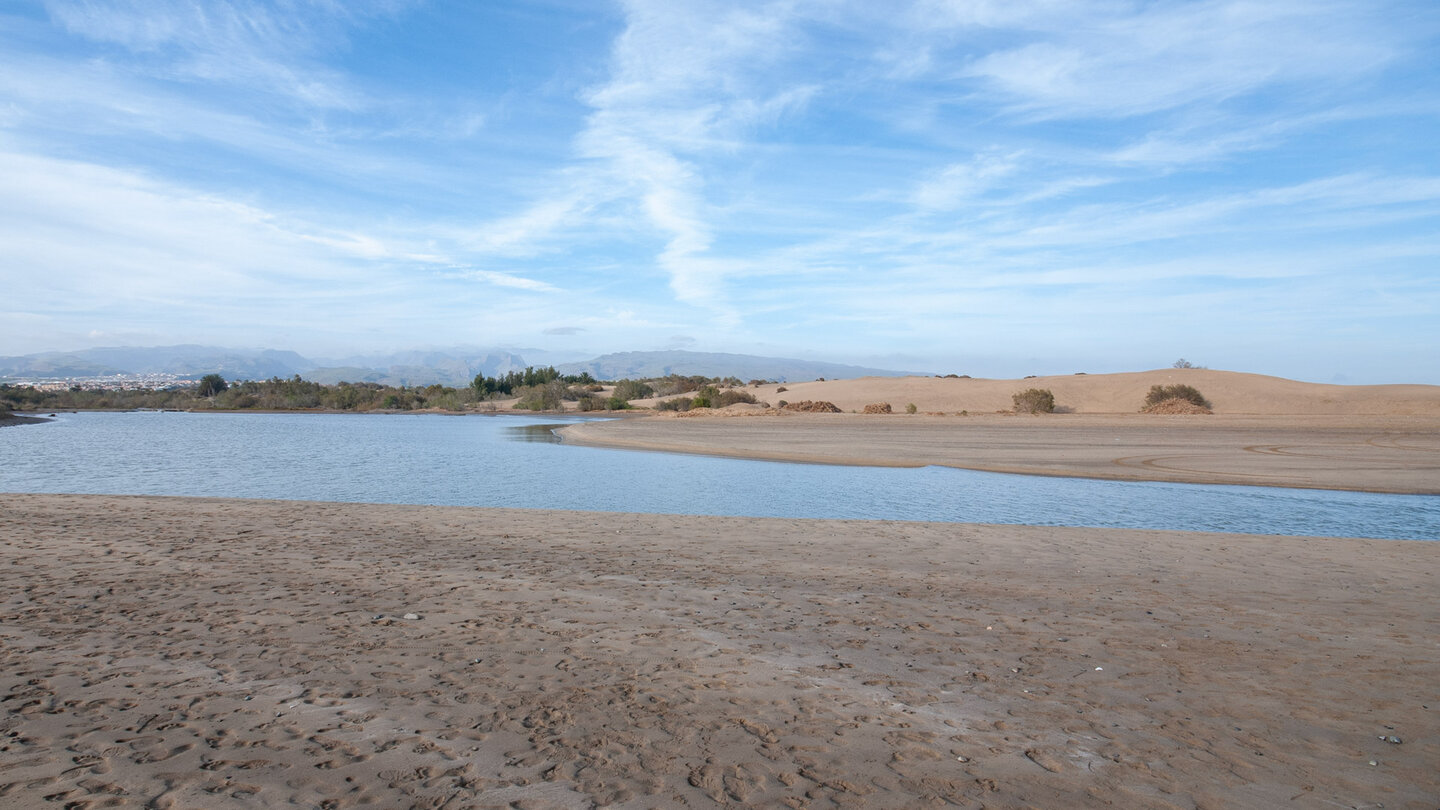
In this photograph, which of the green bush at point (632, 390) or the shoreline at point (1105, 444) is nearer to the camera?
the shoreline at point (1105, 444)

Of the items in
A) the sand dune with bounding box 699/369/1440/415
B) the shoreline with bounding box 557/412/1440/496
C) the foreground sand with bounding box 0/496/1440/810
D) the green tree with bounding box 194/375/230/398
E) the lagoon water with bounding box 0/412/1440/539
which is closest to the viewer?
the foreground sand with bounding box 0/496/1440/810

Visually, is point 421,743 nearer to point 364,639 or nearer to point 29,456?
point 364,639

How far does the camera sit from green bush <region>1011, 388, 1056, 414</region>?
4922cm

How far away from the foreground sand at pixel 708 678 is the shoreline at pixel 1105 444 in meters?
12.5

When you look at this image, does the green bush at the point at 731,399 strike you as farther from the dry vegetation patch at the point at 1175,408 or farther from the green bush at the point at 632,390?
the dry vegetation patch at the point at 1175,408

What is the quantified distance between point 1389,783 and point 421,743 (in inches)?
204

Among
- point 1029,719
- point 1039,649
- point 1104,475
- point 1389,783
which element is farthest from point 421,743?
point 1104,475

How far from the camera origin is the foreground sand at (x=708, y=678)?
13.6 ft

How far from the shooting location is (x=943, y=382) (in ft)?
211

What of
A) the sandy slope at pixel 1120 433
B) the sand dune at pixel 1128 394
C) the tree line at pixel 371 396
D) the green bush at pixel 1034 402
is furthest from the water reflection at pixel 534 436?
the tree line at pixel 371 396

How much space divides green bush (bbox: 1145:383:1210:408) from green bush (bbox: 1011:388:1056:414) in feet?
18.8

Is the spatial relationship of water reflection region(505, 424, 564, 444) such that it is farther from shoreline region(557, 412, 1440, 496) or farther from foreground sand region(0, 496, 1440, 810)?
foreground sand region(0, 496, 1440, 810)

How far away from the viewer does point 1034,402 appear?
49.6 metres

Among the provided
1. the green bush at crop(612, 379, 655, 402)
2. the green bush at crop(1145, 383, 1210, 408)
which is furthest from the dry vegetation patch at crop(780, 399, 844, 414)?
the green bush at crop(612, 379, 655, 402)
